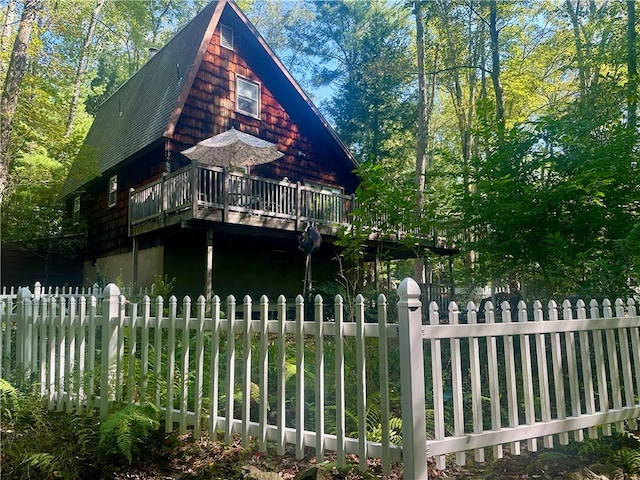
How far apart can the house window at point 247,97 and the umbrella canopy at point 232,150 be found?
2.88 meters

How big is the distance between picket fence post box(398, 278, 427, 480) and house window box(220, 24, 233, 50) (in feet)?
42.7

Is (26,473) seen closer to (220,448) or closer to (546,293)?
(220,448)

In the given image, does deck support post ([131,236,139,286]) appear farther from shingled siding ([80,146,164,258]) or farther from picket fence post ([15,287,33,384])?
picket fence post ([15,287,33,384])

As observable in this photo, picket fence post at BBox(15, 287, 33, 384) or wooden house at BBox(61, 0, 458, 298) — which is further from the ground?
wooden house at BBox(61, 0, 458, 298)

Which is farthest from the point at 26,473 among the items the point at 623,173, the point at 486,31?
the point at 486,31

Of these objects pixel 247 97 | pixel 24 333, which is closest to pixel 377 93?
pixel 247 97

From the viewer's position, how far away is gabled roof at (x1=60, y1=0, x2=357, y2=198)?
40.0 ft

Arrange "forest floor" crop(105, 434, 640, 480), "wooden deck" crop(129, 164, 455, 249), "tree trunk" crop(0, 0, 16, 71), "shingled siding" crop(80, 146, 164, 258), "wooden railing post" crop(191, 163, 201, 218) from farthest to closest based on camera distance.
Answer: "shingled siding" crop(80, 146, 164, 258) → "tree trunk" crop(0, 0, 16, 71) → "wooden deck" crop(129, 164, 455, 249) → "wooden railing post" crop(191, 163, 201, 218) → "forest floor" crop(105, 434, 640, 480)

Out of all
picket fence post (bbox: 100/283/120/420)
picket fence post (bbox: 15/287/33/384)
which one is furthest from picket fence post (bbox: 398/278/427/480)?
picket fence post (bbox: 15/287/33/384)

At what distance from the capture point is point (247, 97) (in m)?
14.1

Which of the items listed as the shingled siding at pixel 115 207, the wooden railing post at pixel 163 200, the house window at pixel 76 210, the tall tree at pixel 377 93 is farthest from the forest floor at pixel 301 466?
the tall tree at pixel 377 93

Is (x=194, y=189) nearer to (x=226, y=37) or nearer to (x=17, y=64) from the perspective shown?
(x=17, y=64)

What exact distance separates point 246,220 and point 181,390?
670cm

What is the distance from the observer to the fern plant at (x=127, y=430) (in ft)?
10.0
